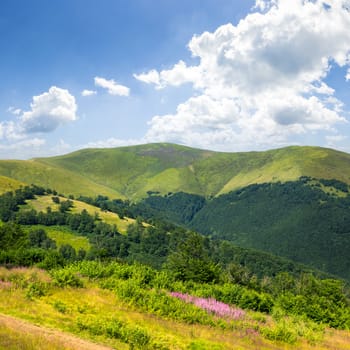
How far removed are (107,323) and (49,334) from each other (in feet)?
11.3

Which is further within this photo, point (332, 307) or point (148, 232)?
point (148, 232)

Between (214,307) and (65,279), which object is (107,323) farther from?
(214,307)

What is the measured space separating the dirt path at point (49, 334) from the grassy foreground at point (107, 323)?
0.06 m

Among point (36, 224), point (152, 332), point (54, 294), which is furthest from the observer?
point (36, 224)

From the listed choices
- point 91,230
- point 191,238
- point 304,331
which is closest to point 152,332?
point 304,331

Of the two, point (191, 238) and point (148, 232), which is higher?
point (191, 238)

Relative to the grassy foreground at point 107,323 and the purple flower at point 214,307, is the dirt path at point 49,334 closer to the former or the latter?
the grassy foreground at point 107,323

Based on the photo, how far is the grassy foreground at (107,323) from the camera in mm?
14273

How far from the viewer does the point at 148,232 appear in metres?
185

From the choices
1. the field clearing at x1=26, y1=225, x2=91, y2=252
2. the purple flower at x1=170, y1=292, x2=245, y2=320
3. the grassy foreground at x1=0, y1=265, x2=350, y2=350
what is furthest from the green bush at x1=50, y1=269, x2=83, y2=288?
the field clearing at x1=26, y1=225, x2=91, y2=252

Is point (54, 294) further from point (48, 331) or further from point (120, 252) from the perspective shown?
point (120, 252)

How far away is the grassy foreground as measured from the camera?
14.3 m

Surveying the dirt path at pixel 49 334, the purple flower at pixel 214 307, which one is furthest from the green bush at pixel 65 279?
the dirt path at pixel 49 334

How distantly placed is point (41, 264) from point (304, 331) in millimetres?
23441
